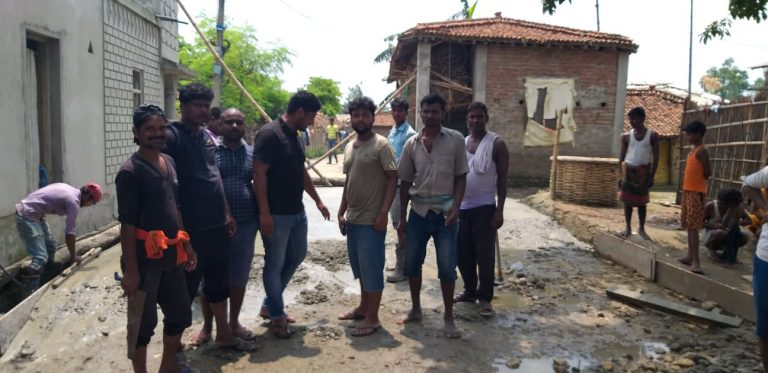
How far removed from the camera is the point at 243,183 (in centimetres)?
401

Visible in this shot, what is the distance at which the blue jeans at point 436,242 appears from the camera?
420 cm

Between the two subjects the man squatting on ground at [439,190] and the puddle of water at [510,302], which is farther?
the puddle of water at [510,302]

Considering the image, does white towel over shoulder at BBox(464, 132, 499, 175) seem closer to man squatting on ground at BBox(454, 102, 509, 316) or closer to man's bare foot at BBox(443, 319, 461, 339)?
man squatting on ground at BBox(454, 102, 509, 316)

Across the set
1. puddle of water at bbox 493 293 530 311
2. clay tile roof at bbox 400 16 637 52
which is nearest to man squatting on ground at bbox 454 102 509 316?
puddle of water at bbox 493 293 530 311

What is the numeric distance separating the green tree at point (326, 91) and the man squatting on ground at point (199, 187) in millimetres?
35650

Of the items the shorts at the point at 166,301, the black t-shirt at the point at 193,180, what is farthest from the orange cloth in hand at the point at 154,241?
the black t-shirt at the point at 193,180

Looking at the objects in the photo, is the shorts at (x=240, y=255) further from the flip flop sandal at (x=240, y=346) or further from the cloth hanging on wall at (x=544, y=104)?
the cloth hanging on wall at (x=544, y=104)

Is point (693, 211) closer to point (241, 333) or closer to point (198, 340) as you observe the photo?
point (241, 333)

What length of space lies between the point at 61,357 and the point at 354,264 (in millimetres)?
2176

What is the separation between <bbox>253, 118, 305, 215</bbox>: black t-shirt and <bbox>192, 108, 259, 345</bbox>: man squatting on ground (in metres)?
0.16

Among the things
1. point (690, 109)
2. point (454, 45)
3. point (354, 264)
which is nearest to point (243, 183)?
point (354, 264)

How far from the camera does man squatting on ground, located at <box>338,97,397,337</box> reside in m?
4.09

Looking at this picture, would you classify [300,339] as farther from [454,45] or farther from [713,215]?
[454,45]

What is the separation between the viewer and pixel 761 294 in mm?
3189
